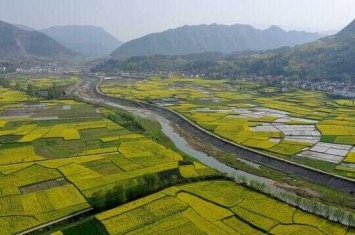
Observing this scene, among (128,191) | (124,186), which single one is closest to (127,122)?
(124,186)

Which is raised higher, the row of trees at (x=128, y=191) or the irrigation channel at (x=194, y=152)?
the row of trees at (x=128, y=191)

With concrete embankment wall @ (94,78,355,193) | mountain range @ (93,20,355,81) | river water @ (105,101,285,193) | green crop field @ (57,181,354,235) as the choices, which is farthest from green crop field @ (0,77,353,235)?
mountain range @ (93,20,355,81)

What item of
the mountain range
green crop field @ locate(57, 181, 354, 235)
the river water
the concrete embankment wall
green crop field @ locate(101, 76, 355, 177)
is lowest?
the river water

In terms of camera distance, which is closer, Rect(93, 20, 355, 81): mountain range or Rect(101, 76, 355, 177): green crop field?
Rect(101, 76, 355, 177): green crop field

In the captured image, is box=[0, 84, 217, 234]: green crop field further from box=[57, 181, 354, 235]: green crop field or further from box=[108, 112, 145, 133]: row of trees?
box=[57, 181, 354, 235]: green crop field

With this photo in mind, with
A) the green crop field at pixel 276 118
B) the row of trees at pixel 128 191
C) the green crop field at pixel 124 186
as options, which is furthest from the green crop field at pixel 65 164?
the green crop field at pixel 276 118

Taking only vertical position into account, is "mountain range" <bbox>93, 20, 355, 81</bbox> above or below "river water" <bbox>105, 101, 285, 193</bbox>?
above

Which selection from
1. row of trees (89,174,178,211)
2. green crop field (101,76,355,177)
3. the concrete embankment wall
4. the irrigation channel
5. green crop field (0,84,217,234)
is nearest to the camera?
green crop field (0,84,217,234)

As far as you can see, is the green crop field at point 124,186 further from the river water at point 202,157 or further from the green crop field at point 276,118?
the river water at point 202,157

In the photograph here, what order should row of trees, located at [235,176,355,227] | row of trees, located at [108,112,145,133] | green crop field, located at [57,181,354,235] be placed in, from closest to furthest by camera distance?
green crop field, located at [57,181,354,235] → row of trees, located at [235,176,355,227] → row of trees, located at [108,112,145,133]

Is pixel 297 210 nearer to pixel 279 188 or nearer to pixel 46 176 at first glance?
pixel 279 188

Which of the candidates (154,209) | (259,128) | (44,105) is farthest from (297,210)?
(44,105)
